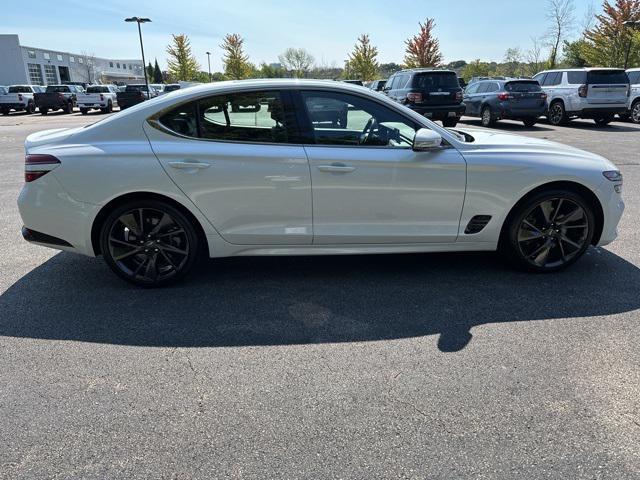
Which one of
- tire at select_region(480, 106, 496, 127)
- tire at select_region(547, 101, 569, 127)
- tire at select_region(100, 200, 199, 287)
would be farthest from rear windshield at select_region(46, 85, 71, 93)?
tire at select_region(100, 200, 199, 287)

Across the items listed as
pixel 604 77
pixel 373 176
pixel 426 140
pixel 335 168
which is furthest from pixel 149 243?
pixel 604 77

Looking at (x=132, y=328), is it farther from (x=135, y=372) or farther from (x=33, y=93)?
(x=33, y=93)

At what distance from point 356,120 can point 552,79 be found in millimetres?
16488

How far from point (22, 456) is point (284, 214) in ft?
7.49

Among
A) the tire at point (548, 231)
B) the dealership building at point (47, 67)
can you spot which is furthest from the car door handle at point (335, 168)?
the dealership building at point (47, 67)

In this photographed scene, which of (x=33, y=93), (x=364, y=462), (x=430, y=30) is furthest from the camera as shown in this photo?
A: (x=430, y=30)

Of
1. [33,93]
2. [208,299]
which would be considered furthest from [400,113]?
[33,93]

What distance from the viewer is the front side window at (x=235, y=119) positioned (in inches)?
151

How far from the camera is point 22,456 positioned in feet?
7.46

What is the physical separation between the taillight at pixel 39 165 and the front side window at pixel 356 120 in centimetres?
199

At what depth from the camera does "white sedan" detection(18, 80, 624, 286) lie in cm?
376

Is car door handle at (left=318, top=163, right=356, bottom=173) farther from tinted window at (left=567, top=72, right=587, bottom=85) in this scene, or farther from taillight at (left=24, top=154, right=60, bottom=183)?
tinted window at (left=567, top=72, right=587, bottom=85)

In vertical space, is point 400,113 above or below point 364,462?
above

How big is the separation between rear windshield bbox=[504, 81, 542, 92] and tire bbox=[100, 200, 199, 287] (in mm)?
15339
